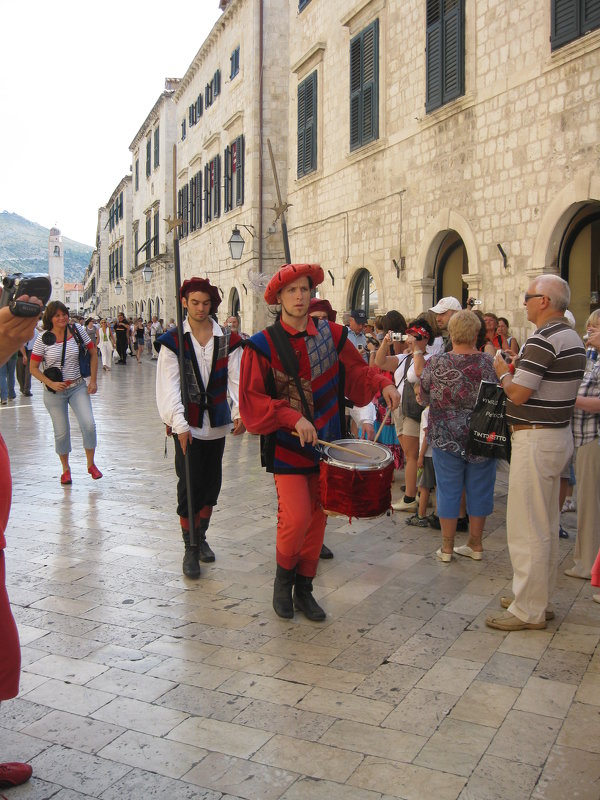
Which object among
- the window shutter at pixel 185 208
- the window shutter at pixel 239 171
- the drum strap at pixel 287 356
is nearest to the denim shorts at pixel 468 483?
the drum strap at pixel 287 356

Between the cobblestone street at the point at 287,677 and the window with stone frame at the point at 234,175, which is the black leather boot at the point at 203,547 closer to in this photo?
the cobblestone street at the point at 287,677

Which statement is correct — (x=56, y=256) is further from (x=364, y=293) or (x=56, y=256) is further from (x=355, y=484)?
(x=355, y=484)

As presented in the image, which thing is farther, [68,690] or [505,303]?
[505,303]

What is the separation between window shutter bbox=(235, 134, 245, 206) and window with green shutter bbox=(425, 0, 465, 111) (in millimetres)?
11998

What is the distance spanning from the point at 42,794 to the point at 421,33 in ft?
44.2

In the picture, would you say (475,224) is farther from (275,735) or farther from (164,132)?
(164,132)

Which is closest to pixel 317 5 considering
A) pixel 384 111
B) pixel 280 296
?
pixel 384 111

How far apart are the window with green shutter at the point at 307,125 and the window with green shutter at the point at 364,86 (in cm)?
216

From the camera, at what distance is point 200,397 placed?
5461mm

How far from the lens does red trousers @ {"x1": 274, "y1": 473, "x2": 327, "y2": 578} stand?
4367 mm

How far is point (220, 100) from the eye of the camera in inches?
1102

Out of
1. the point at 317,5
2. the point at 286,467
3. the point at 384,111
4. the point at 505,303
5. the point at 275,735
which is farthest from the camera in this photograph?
the point at 317,5

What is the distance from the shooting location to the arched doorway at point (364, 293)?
53.7 ft

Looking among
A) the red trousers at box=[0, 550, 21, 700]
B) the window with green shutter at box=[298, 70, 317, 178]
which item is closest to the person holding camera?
the red trousers at box=[0, 550, 21, 700]
